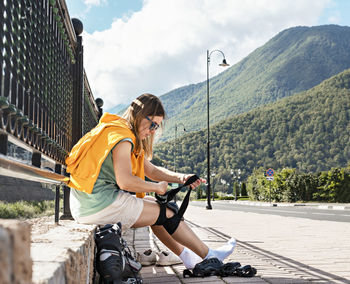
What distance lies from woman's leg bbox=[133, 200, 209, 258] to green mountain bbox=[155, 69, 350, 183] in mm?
92605

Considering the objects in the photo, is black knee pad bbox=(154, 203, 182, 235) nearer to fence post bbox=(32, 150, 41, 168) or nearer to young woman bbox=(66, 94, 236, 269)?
young woman bbox=(66, 94, 236, 269)

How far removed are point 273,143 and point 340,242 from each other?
100m

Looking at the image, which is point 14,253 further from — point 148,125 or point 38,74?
point 148,125

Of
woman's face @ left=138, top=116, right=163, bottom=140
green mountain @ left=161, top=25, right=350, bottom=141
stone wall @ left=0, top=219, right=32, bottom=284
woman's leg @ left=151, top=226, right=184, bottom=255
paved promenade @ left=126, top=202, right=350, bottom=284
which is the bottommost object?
paved promenade @ left=126, top=202, right=350, bottom=284

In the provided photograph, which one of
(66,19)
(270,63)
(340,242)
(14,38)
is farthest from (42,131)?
(270,63)

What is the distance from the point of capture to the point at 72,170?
299 cm

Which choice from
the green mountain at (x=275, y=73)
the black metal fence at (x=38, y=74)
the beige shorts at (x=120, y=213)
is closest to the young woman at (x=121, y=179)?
the beige shorts at (x=120, y=213)

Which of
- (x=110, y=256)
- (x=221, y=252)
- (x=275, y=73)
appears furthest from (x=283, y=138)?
(x=110, y=256)

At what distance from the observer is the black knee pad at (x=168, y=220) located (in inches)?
126

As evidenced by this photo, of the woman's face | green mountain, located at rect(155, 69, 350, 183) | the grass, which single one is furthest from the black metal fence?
green mountain, located at rect(155, 69, 350, 183)

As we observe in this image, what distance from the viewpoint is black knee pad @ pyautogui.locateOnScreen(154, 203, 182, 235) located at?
321cm

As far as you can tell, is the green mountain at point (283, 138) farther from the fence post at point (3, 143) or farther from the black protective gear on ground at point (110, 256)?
the fence post at point (3, 143)

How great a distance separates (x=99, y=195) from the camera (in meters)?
2.96

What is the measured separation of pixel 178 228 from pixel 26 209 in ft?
3.89
